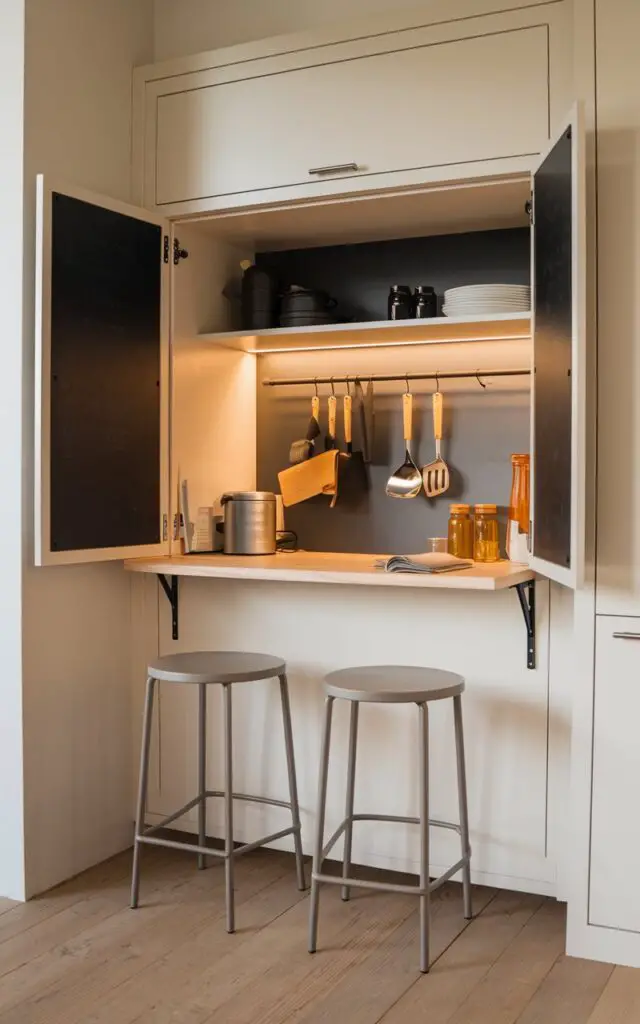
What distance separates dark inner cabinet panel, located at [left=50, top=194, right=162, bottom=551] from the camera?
2805 mm

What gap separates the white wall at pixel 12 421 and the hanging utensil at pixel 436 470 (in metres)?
1.23

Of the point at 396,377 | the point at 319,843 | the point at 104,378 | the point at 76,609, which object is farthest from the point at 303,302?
the point at 319,843

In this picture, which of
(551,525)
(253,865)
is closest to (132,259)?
(551,525)

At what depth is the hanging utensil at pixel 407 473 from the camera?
3.28 m

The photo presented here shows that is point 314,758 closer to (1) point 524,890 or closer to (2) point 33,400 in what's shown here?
(1) point 524,890

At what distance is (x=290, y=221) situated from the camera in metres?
3.17

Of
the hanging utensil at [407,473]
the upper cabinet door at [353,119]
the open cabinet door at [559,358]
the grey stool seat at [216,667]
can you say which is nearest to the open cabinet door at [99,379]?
the upper cabinet door at [353,119]

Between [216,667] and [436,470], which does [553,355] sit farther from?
[216,667]

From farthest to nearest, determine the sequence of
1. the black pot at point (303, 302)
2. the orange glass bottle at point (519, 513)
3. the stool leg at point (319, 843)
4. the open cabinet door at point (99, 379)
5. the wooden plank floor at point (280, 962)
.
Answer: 1. the black pot at point (303, 302)
2. the orange glass bottle at point (519, 513)
3. the open cabinet door at point (99, 379)
4. the stool leg at point (319, 843)
5. the wooden plank floor at point (280, 962)

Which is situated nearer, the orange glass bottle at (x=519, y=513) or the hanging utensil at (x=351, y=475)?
the orange glass bottle at (x=519, y=513)

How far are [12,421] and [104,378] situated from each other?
281 mm

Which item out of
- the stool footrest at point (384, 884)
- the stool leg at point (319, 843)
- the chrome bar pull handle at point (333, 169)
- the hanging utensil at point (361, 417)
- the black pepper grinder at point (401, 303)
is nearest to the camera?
the stool footrest at point (384, 884)

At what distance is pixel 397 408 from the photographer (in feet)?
11.1

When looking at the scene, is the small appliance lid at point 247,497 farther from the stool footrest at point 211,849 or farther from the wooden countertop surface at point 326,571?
the stool footrest at point 211,849
